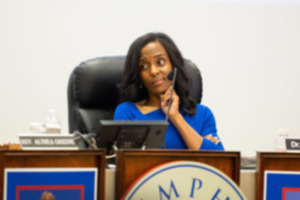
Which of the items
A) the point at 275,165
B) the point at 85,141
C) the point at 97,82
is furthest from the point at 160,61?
the point at 275,165

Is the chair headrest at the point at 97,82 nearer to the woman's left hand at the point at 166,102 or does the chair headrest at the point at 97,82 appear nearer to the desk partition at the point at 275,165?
the woman's left hand at the point at 166,102

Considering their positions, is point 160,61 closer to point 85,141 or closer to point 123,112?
point 123,112

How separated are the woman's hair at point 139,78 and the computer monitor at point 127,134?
0.67m

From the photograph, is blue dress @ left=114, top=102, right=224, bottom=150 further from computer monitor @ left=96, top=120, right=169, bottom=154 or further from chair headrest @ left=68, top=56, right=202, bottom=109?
computer monitor @ left=96, top=120, right=169, bottom=154

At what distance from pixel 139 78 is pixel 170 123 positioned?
22cm

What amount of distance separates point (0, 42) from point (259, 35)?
140 cm

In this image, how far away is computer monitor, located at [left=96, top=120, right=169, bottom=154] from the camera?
1109 mm

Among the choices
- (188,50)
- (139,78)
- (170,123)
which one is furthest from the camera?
(188,50)

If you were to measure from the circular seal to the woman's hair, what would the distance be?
882mm

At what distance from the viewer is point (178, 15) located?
106 inches

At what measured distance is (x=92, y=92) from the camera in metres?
1.90

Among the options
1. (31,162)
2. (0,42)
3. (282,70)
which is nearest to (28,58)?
(0,42)

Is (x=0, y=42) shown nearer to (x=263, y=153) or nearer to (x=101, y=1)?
(x=101, y=1)

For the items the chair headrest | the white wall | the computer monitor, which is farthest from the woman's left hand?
the white wall
